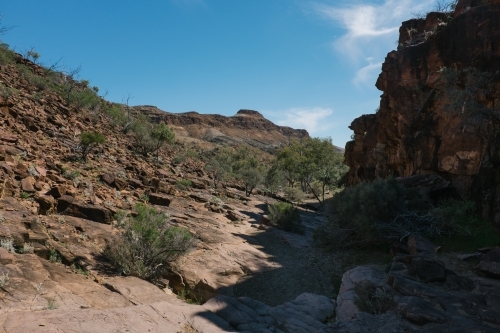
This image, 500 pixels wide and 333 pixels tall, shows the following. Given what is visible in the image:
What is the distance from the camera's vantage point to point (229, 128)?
11806cm

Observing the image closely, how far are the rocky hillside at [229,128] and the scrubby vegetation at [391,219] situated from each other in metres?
81.5

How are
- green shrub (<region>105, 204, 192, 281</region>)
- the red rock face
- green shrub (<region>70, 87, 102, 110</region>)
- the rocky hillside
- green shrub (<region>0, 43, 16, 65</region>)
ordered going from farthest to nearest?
1. the rocky hillside
2. green shrub (<region>70, 87, 102, 110</region>)
3. green shrub (<region>0, 43, 16, 65</region>)
4. the red rock face
5. green shrub (<region>105, 204, 192, 281</region>)

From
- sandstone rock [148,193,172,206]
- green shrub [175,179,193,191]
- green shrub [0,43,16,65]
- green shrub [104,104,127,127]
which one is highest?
green shrub [0,43,16,65]

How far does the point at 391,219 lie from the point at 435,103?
921 centimetres

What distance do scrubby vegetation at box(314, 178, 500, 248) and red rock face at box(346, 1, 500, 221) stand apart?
1.39 meters

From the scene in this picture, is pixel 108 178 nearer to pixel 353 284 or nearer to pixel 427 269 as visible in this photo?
pixel 353 284

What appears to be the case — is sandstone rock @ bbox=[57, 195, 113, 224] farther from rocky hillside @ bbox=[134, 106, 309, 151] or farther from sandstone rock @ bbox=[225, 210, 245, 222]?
rocky hillside @ bbox=[134, 106, 309, 151]

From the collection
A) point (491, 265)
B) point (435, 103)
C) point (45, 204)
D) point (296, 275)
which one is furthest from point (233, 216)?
point (491, 265)

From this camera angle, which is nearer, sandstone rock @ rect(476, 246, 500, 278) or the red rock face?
sandstone rock @ rect(476, 246, 500, 278)

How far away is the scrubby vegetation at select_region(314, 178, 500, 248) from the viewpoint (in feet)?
35.4

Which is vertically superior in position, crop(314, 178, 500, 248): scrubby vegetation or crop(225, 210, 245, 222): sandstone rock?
crop(314, 178, 500, 248): scrubby vegetation

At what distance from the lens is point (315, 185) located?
38.3 metres

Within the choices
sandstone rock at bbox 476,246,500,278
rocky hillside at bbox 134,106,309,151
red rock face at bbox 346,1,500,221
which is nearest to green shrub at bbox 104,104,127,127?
red rock face at bbox 346,1,500,221

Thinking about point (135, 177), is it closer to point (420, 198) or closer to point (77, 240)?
point (77, 240)
